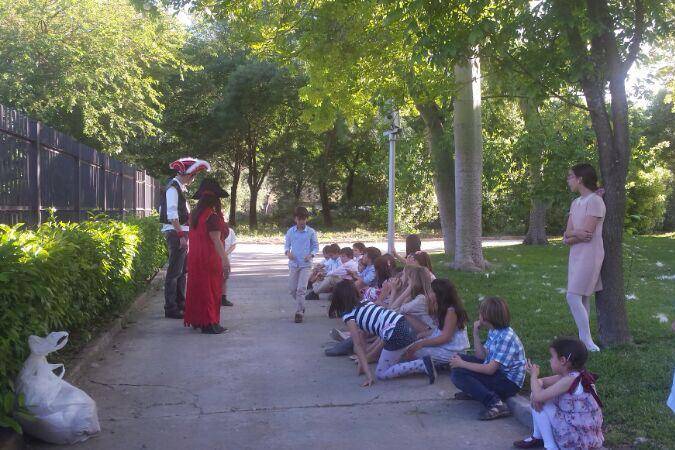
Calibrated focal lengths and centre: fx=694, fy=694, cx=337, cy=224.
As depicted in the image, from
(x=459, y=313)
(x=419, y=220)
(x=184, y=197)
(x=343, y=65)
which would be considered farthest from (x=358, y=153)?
(x=459, y=313)

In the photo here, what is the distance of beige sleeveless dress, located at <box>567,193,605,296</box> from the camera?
6.49 meters

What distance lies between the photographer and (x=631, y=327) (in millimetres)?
7809

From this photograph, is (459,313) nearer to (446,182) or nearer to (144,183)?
(446,182)

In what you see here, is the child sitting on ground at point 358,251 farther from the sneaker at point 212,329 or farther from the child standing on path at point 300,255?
the sneaker at point 212,329

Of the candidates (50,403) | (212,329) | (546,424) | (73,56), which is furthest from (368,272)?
(73,56)

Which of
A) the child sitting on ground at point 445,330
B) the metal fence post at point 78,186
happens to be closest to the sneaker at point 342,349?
the child sitting on ground at point 445,330

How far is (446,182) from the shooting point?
17.5 meters

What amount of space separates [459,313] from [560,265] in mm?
11032

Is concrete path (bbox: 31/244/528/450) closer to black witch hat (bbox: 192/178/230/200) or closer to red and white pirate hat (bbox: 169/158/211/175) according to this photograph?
black witch hat (bbox: 192/178/230/200)

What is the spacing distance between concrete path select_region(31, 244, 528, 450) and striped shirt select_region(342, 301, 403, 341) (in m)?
0.47

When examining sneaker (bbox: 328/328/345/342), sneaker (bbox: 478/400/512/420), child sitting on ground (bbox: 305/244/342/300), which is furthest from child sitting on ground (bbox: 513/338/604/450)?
child sitting on ground (bbox: 305/244/342/300)

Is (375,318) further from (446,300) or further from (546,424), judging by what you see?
(546,424)

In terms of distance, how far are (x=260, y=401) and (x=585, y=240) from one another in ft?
11.0

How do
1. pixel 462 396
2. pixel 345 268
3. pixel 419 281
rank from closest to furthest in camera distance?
pixel 462 396 → pixel 419 281 → pixel 345 268
